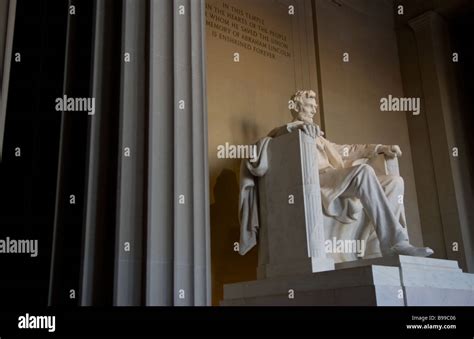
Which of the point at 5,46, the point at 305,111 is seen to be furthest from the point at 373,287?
the point at 5,46

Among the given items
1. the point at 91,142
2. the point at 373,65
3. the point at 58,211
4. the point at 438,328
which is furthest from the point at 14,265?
the point at 373,65

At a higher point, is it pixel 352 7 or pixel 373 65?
pixel 352 7

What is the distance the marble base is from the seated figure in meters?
0.26

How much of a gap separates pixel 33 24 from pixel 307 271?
101 inches

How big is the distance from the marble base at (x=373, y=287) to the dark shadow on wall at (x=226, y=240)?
3.17 feet

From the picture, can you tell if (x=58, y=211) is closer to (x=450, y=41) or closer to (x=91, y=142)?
(x=91, y=142)

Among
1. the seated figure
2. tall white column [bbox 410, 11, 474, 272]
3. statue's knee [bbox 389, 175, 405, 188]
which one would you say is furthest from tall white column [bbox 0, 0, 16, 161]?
tall white column [bbox 410, 11, 474, 272]

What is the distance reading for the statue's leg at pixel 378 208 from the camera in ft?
14.3

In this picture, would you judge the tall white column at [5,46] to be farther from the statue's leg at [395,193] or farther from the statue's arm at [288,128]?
the statue's leg at [395,193]

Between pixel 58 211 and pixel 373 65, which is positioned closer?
pixel 58 211

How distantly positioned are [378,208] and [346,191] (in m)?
0.36

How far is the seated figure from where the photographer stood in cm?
440

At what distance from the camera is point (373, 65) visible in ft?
26.8

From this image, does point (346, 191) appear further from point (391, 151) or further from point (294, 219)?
point (391, 151)
